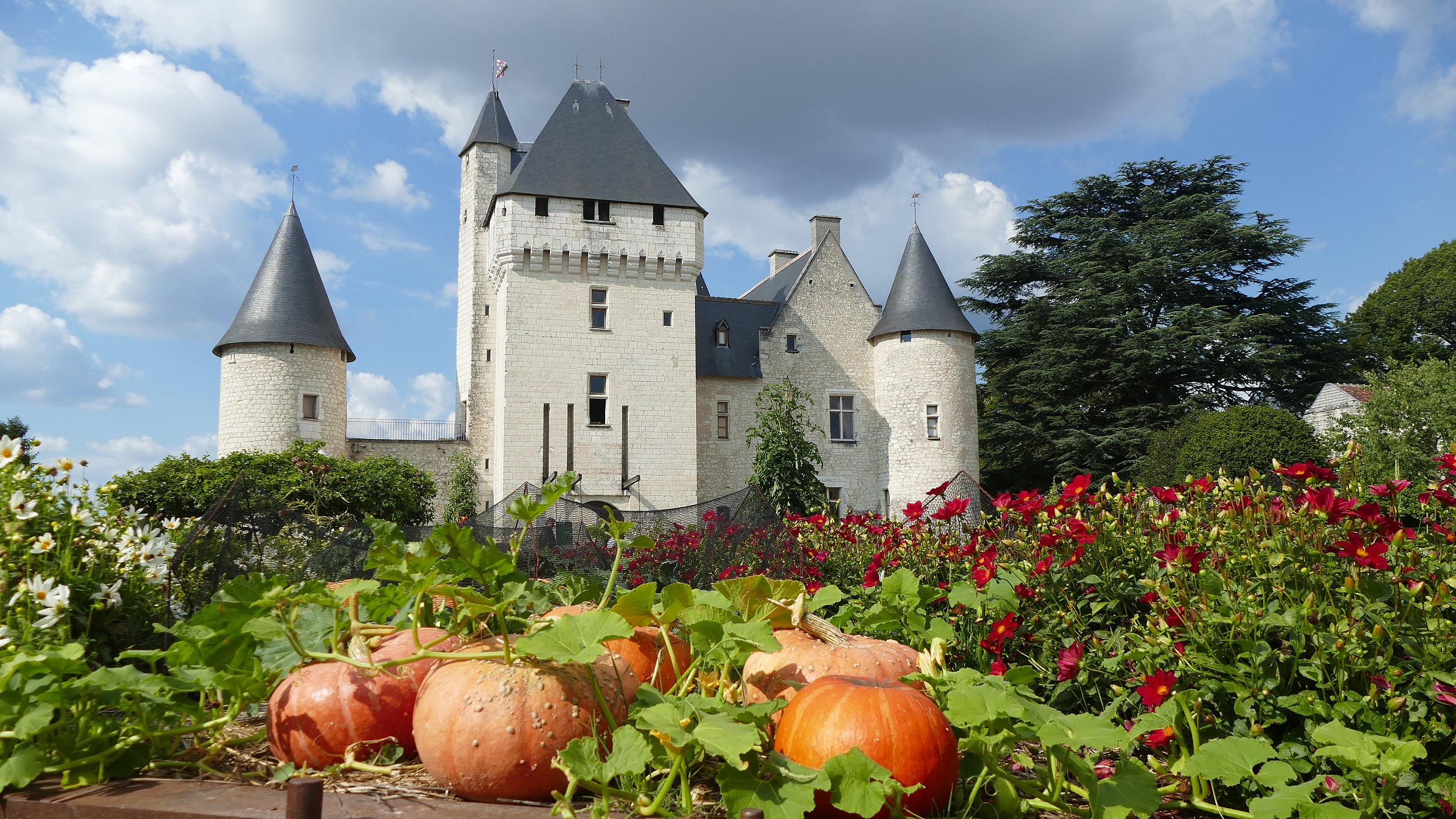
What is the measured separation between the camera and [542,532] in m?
8.34

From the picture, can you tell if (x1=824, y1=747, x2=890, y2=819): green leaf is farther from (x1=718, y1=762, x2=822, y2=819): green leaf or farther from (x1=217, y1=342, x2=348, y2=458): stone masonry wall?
(x1=217, y1=342, x2=348, y2=458): stone masonry wall

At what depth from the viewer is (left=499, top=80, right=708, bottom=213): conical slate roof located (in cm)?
2420

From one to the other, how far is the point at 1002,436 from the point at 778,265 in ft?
33.0

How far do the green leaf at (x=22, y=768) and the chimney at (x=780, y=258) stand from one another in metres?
32.0

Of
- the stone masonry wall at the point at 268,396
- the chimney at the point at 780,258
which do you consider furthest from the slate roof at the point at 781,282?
the stone masonry wall at the point at 268,396

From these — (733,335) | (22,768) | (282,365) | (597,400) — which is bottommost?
(22,768)

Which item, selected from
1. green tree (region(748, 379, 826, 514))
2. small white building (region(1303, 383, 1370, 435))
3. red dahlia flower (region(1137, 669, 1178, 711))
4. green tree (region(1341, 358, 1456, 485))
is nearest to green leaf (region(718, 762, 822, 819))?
red dahlia flower (region(1137, 669, 1178, 711))

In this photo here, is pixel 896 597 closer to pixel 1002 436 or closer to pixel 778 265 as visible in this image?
pixel 1002 436

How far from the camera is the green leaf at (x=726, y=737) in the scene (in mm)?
A: 1444

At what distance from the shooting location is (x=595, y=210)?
24.7 m

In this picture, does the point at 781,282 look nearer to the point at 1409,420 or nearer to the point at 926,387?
the point at 926,387

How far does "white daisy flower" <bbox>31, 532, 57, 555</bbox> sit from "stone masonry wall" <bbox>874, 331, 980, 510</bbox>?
24392 millimetres

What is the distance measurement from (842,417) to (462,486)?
1110 centimetres

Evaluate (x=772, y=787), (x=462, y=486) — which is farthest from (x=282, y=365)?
(x=772, y=787)
